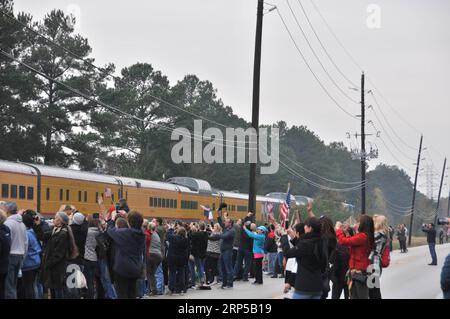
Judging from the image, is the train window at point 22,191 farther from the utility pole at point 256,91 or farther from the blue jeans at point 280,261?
the blue jeans at point 280,261

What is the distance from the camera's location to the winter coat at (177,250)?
2297 cm

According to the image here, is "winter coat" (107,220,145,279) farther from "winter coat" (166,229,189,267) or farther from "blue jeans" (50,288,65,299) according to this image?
"winter coat" (166,229,189,267)

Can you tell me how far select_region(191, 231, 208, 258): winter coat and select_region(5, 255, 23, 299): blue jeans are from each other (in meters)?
10.3

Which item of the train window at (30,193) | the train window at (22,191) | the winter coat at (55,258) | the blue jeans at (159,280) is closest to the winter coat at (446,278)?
the winter coat at (55,258)

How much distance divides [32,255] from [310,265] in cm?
581

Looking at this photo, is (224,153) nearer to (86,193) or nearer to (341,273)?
(86,193)

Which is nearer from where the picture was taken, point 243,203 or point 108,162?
point 243,203

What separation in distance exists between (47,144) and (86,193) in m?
22.5

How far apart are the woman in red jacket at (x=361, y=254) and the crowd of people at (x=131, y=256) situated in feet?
0.05

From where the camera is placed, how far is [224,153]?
106 m

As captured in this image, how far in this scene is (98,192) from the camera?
41844mm

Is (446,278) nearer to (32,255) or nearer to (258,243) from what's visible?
(32,255)

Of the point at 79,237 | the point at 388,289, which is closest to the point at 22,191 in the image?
the point at 388,289

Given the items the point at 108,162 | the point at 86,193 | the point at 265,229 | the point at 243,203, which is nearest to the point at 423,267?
the point at 265,229
